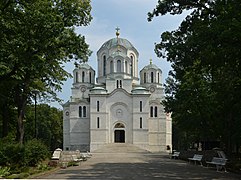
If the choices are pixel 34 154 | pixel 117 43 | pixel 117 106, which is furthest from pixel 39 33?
pixel 117 43

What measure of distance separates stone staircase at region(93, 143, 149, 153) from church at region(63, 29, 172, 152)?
2435 mm

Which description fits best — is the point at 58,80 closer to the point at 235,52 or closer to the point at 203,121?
the point at 203,121

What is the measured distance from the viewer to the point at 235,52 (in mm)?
14406

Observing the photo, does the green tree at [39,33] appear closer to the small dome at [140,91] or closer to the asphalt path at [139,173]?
the asphalt path at [139,173]

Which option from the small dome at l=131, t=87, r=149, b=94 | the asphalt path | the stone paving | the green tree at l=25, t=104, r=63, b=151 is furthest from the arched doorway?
the asphalt path

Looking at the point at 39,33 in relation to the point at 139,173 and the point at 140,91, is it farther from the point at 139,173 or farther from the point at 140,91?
the point at 140,91

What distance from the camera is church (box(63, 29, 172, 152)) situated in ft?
219

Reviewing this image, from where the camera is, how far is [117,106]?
68.2 metres

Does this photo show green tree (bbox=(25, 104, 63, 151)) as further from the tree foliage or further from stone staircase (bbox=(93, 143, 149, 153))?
the tree foliage

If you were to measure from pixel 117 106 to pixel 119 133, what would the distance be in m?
4.67

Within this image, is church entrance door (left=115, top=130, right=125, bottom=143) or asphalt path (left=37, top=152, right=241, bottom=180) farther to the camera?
church entrance door (left=115, top=130, right=125, bottom=143)

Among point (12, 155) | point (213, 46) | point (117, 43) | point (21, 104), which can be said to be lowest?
point (12, 155)

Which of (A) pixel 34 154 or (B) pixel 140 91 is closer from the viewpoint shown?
(A) pixel 34 154

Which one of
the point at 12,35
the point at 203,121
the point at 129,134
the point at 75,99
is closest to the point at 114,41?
the point at 75,99
